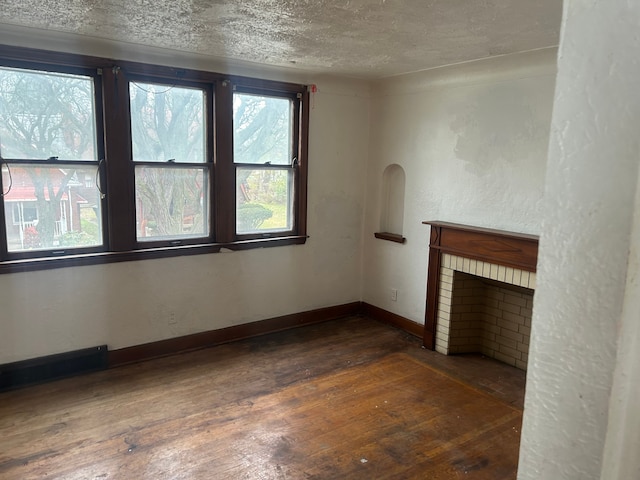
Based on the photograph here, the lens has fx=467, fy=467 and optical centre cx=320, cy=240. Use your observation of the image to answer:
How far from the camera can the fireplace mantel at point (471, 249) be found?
11.5 feet

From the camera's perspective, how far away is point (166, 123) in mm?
3795

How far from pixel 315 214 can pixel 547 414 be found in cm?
414

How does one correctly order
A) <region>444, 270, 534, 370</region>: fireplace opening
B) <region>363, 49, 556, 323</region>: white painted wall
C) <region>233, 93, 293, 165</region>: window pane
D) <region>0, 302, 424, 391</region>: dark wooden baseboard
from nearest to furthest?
1. <region>0, 302, 424, 391</region>: dark wooden baseboard
2. <region>363, 49, 556, 323</region>: white painted wall
3. <region>444, 270, 534, 370</region>: fireplace opening
4. <region>233, 93, 293, 165</region>: window pane

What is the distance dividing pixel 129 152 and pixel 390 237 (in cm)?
257

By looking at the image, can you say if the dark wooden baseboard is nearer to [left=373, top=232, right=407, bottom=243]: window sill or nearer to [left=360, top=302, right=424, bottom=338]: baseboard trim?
[left=360, top=302, right=424, bottom=338]: baseboard trim

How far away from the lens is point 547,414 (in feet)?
2.15

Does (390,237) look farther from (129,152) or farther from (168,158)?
(129,152)

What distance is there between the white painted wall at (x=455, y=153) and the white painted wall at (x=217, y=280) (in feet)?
0.80

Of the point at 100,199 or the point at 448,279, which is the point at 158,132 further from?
the point at 448,279

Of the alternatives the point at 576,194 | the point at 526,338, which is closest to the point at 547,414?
the point at 576,194

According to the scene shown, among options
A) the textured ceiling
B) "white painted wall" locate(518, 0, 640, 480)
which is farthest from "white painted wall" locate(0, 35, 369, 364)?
"white painted wall" locate(518, 0, 640, 480)

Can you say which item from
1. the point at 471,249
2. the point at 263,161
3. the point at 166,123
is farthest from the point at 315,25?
the point at 471,249

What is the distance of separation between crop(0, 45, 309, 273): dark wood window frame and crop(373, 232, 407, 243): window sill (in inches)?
41.0

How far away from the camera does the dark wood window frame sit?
3314 millimetres
